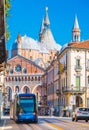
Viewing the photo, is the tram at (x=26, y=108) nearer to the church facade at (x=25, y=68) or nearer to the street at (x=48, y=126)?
the street at (x=48, y=126)

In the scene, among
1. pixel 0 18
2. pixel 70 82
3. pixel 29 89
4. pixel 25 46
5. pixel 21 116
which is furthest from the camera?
pixel 25 46

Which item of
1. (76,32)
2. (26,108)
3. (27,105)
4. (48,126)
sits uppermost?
(76,32)

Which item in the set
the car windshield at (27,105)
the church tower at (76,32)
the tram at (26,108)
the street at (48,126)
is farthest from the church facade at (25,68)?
the street at (48,126)

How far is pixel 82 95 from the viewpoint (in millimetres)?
83188

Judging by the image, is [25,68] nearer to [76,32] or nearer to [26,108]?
[76,32]

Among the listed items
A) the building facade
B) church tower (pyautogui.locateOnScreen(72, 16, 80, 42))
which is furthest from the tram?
church tower (pyautogui.locateOnScreen(72, 16, 80, 42))

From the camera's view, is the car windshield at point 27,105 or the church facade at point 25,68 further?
the church facade at point 25,68

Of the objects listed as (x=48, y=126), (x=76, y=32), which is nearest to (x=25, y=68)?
(x=76, y=32)

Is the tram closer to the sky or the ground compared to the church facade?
closer to the ground

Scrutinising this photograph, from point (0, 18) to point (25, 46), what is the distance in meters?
165

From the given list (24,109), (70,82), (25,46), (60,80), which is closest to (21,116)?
(24,109)

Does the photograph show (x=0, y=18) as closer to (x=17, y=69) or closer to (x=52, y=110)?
(x=52, y=110)

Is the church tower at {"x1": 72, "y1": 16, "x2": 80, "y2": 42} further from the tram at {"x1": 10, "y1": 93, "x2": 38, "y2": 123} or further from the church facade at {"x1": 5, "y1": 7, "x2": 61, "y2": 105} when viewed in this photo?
the tram at {"x1": 10, "y1": 93, "x2": 38, "y2": 123}

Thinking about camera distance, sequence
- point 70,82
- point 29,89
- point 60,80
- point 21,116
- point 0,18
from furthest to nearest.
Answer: point 29,89 < point 60,80 < point 70,82 < point 21,116 < point 0,18
